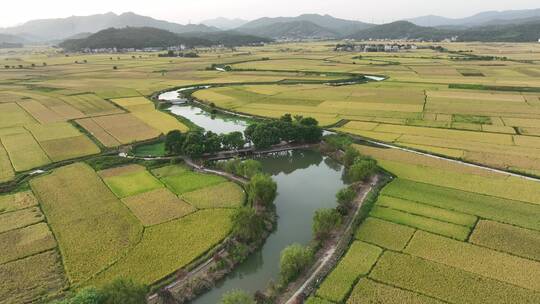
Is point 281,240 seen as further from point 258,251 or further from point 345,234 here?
point 345,234

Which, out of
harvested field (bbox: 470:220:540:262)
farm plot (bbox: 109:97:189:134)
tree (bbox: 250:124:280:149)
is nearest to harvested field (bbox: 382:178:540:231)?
harvested field (bbox: 470:220:540:262)

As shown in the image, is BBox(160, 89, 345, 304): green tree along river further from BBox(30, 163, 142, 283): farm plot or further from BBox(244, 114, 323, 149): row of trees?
BBox(30, 163, 142, 283): farm plot

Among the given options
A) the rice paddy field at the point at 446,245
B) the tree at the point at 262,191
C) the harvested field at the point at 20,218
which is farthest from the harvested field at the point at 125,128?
the rice paddy field at the point at 446,245

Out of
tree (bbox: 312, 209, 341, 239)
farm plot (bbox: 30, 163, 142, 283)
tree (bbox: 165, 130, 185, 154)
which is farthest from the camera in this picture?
tree (bbox: 165, 130, 185, 154)

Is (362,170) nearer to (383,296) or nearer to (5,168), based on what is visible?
(383,296)

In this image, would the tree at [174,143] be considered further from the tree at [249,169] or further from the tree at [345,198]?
the tree at [345,198]

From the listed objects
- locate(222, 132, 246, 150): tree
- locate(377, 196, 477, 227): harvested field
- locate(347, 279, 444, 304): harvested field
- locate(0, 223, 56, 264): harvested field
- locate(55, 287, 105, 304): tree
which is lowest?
locate(347, 279, 444, 304): harvested field
